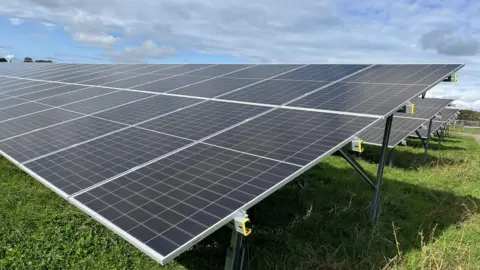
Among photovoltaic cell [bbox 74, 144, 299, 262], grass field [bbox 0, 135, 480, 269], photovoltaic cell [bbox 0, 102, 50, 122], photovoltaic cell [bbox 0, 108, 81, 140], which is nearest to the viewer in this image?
photovoltaic cell [bbox 74, 144, 299, 262]

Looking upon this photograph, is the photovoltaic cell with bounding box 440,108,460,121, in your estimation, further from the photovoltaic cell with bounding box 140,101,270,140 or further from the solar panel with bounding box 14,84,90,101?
the solar panel with bounding box 14,84,90,101

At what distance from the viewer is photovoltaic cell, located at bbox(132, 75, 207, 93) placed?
10.8 metres

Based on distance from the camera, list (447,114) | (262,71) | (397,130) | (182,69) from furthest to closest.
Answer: (447,114), (397,130), (182,69), (262,71)

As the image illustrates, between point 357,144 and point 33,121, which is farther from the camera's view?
point 33,121

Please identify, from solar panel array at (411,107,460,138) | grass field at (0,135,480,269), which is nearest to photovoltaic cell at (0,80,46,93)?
grass field at (0,135,480,269)

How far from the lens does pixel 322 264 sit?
5859 mm

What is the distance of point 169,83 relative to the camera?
1157 cm

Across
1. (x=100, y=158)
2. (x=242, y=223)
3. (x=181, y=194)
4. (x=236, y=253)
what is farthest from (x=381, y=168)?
(x=100, y=158)

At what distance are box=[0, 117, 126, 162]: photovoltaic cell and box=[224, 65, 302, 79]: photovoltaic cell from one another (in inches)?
192

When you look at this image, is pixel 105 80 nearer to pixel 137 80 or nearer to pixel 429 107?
pixel 137 80

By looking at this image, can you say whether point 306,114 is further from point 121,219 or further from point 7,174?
point 7,174

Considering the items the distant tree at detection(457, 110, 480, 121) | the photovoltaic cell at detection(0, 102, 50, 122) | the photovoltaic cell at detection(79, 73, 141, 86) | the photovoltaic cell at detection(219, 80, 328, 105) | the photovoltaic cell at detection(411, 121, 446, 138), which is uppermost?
the photovoltaic cell at detection(219, 80, 328, 105)

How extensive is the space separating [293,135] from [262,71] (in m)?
6.21

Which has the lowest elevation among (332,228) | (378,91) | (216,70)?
(332,228)
